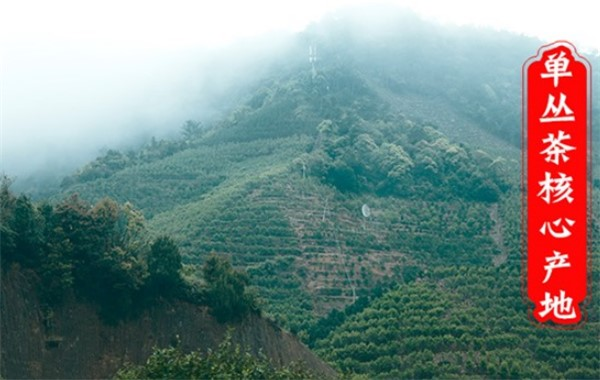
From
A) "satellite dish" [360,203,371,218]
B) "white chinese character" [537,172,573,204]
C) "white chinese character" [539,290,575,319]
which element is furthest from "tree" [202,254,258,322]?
"satellite dish" [360,203,371,218]

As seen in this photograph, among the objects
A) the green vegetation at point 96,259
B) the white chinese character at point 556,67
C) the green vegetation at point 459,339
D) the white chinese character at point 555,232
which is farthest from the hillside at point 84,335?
the white chinese character at point 556,67

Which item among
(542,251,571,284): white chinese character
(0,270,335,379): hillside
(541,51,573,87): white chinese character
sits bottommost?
(0,270,335,379): hillside

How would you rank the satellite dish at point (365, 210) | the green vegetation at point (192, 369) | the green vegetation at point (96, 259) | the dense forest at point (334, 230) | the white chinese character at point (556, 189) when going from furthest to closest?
the satellite dish at point (365, 210) < the dense forest at point (334, 230) < the green vegetation at point (96, 259) < the green vegetation at point (192, 369) < the white chinese character at point (556, 189)

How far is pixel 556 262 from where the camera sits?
1208 cm

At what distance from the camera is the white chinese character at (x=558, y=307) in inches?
480

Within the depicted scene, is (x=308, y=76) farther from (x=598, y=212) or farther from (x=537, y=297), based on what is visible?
(x=537, y=297)

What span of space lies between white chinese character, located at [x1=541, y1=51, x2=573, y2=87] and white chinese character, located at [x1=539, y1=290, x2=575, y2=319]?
3434mm

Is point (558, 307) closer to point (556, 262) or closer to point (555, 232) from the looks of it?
point (556, 262)

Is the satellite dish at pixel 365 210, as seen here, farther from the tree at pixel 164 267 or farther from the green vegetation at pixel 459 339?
the tree at pixel 164 267

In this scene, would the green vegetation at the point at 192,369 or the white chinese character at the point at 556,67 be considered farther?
the green vegetation at the point at 192,369

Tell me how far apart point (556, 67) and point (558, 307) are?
12.7 ft

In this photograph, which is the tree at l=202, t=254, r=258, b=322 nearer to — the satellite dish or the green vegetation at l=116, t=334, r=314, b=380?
the green vegetation at l=116, t=334, r=314, b=380

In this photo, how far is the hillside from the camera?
17.8m

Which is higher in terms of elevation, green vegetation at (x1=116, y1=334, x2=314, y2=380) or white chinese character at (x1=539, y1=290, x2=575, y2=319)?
white chinese character at (x1=539, y1=290, x2=575, y2=319)
